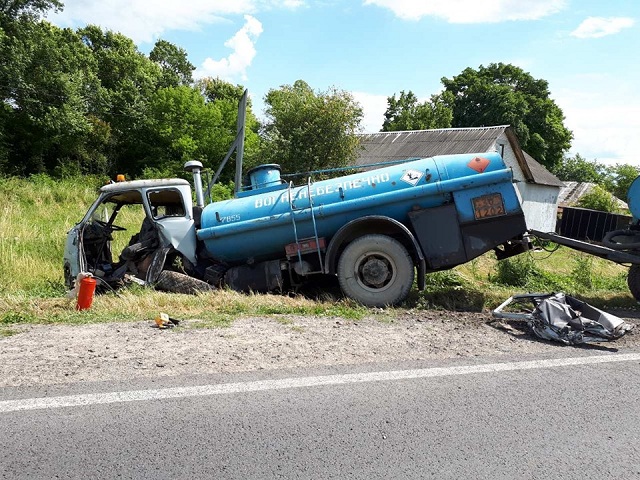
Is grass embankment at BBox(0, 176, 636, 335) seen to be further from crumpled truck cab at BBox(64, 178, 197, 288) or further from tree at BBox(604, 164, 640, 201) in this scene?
tree at BBox(604, 164, 640, 201)

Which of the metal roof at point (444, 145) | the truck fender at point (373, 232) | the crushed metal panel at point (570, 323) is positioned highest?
the metal roof at point (444, 145)

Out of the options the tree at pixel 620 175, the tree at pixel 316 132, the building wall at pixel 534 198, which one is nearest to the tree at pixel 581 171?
the tree at pixel 620 175

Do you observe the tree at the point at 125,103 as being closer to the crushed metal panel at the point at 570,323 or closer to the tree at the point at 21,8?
the tree at the point at 21,8

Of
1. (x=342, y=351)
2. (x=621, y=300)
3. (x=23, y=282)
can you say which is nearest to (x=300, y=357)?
(x=342, y=351)

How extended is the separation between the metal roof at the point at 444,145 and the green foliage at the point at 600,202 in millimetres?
6499

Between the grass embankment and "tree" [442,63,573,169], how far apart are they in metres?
31.6

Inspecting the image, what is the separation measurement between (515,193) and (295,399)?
4.80 meters

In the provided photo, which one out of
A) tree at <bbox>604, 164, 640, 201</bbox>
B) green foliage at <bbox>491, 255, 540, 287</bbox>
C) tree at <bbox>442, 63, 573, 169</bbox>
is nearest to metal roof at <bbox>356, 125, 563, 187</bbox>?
tree at <bbox>442, 63, 573, 169</bbox>

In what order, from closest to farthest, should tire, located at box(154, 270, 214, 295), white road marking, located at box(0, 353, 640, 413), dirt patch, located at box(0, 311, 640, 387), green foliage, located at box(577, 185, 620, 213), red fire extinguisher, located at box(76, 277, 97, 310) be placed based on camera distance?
white road marking, located at box(0, 353, 640, 413)
dirt patch, located at box(0, 311, 640, 387)
red fire extinguisher, located at box(76, 277, 97, 310)
tire, located at box(154, 270, 214, 295)
green foliage, located at box(577, 185, 620, 213)

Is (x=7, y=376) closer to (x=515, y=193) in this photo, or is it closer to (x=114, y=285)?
(x=114, y=285)

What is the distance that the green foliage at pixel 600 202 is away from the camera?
35.9 meters

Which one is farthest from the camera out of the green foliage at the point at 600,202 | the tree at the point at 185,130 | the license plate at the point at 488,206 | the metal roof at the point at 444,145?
the green foliage at the point at 600,202

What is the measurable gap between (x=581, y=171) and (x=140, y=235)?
242 feet

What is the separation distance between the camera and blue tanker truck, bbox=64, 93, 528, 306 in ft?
24.8
